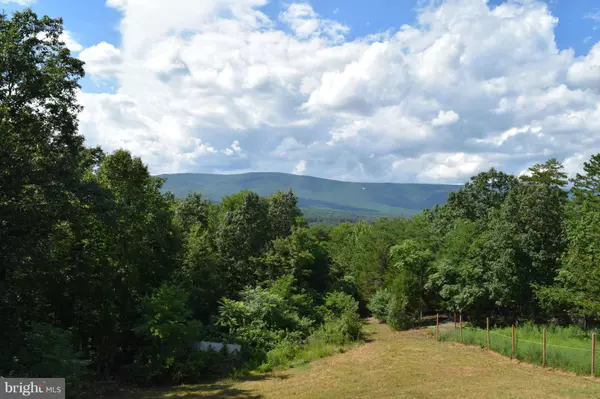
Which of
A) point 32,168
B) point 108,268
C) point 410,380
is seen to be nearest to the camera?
point 32,168

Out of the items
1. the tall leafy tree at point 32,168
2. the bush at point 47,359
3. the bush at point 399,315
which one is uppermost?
the tall leafy tree at point 32,168

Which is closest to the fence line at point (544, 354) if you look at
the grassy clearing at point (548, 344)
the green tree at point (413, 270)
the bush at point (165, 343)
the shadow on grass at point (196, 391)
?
the grassy clearing at point (548, 344)

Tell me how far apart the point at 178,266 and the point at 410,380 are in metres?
16.1

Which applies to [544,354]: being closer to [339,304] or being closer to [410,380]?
[410,380]

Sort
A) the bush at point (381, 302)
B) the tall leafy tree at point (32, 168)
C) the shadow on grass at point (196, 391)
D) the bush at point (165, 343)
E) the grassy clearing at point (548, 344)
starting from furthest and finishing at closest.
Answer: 1. the bush at point (381, 302)
2. the bush at point (165, 343)
3. the grassy clearing at point (548, 344)
4. the shadow on grass at point (196, 391)
5. the tall leafy tree at point (32, 168)

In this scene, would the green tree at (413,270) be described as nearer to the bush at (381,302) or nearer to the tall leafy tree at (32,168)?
the bush at (381,302)

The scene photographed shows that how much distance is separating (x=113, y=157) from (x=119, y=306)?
25.1 feet

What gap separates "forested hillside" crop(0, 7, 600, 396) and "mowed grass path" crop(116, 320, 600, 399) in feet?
9.52

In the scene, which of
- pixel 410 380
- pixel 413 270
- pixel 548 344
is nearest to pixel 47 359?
pixel 410 380

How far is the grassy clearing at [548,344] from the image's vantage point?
17750mm

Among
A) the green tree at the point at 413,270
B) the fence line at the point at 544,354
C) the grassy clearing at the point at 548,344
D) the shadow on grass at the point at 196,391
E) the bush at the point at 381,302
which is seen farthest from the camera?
the bush at the point at 381,302

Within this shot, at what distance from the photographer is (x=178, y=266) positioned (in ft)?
89.6

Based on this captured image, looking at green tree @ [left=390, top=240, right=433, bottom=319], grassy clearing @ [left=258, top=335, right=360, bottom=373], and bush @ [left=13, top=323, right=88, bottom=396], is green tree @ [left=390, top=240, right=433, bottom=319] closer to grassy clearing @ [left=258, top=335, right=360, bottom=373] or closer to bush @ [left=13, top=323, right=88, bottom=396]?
grassy clearing @ [left=258, top=335, right=360, bottom=373]

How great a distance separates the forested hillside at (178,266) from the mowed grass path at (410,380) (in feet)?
9.52
